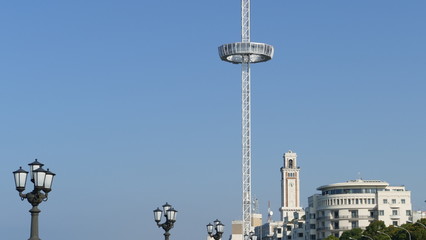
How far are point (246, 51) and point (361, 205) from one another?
3803cm

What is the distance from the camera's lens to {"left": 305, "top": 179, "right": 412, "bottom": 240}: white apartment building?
178 m

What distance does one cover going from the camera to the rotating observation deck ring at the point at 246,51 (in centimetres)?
18350

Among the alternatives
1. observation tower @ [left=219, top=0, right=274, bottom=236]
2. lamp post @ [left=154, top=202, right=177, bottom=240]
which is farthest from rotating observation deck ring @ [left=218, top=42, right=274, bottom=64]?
lamp post @ [left=154, top=202, right=177, bottom=240]

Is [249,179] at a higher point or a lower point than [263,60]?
lower

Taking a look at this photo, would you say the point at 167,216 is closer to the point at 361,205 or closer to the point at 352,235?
the point at 352,235

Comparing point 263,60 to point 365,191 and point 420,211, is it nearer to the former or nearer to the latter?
point 365,191

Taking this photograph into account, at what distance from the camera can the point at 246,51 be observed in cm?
18312

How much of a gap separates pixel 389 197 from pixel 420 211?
15264mm

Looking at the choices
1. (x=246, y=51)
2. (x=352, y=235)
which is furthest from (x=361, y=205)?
(x=246, y=51)

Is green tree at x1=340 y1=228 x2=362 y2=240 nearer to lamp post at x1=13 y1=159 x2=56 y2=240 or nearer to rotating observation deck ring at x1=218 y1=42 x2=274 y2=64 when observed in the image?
rotating observation deck ring at x1=218 y1=42 x2=274 y2=64

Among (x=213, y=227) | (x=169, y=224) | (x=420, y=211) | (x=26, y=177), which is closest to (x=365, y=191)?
(x=420, y=211)

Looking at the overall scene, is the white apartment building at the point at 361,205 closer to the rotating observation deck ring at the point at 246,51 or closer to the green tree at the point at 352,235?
A: the green tree at the point at 352,235

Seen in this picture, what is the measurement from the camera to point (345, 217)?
18062cm

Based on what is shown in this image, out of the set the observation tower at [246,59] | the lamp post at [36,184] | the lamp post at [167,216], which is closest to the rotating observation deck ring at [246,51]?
the observation tower at [246,59]
